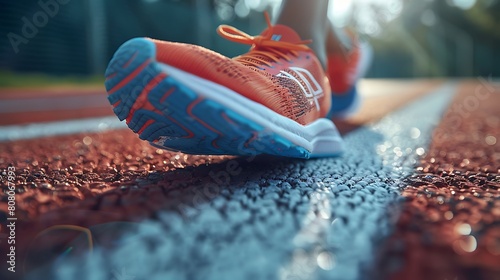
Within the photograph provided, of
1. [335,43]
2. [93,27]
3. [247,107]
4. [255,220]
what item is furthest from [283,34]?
[93,27]

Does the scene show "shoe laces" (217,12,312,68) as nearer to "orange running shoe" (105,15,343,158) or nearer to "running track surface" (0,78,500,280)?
"orange running shoe" (105,15,343,158)

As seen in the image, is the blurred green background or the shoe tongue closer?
the shoe tongue

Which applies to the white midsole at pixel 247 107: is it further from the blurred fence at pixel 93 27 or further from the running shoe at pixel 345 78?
the blurred fence at pixel 93 27

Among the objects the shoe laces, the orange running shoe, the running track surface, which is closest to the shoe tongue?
the shoe laces

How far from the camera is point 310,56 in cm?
104

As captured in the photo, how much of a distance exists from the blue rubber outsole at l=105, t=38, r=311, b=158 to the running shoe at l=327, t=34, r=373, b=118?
3.66 ft

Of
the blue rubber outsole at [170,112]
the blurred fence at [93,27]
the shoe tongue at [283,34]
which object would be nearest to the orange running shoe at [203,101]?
the blue rubber outsole at [170,112]

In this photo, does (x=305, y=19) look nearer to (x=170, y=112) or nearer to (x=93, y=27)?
(x=170, y=112)

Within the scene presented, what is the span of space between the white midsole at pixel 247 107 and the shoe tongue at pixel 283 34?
27 cm

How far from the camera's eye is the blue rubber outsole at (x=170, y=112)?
625 millimetres

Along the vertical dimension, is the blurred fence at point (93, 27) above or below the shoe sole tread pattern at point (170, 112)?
below

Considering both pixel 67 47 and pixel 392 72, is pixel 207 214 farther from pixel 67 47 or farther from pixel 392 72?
pixel 392 72

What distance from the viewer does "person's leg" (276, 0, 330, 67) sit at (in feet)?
3.65

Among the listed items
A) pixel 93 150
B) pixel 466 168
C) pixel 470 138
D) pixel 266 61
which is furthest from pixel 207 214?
pixel 470 138
